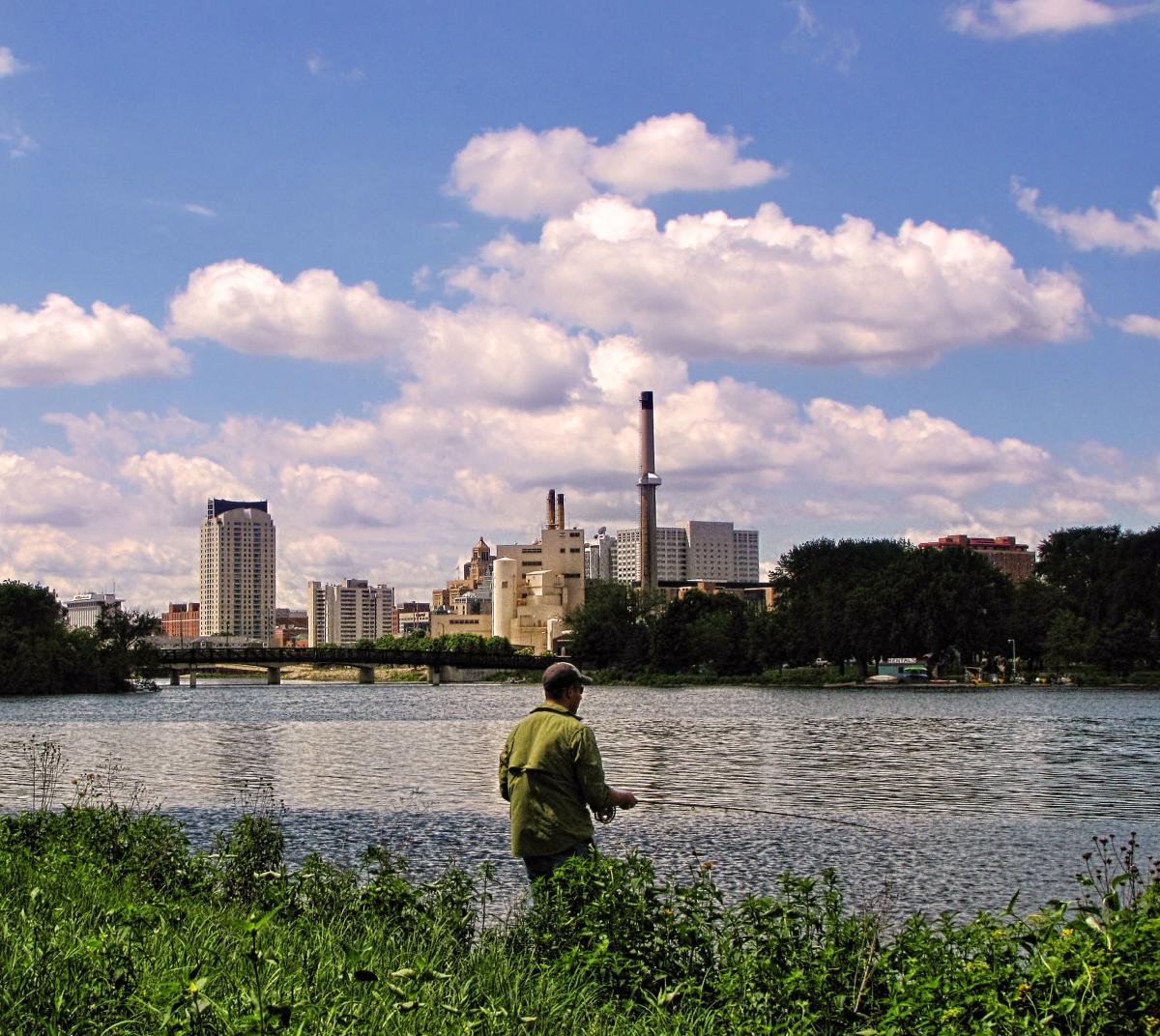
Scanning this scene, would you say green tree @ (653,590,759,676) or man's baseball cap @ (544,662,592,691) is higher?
man's baseball cap @ (544,662,592,691)

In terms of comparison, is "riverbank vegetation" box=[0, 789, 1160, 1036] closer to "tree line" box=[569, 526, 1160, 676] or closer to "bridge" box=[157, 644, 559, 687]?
"tree line" box=[569, 526, 1160, 676]

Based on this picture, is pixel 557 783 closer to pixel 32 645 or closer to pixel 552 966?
pixel 552 966

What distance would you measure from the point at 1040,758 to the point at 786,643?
8392cm

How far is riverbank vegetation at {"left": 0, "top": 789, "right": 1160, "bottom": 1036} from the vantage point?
6.51 meters

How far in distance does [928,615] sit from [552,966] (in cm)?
10650

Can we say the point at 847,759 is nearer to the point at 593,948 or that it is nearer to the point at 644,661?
the point at 593,948

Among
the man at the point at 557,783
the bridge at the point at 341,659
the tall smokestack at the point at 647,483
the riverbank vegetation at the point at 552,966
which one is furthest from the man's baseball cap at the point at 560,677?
the tall smokestack at the point at 647,483

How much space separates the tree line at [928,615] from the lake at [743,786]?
40.0 m

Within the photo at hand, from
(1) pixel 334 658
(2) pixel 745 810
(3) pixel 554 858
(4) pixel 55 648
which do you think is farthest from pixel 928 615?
(3) pixel 554 858

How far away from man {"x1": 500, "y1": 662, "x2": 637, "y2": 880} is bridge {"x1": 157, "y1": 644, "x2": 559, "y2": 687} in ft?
407

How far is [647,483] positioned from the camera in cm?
19275

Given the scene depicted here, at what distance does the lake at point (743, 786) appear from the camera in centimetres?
1889

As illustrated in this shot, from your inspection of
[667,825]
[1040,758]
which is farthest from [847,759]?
[667,825]

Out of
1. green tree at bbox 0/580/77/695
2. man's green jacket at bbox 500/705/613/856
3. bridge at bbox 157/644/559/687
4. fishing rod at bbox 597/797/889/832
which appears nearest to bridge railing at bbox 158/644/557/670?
bridge at bbox 157/644/559/687
